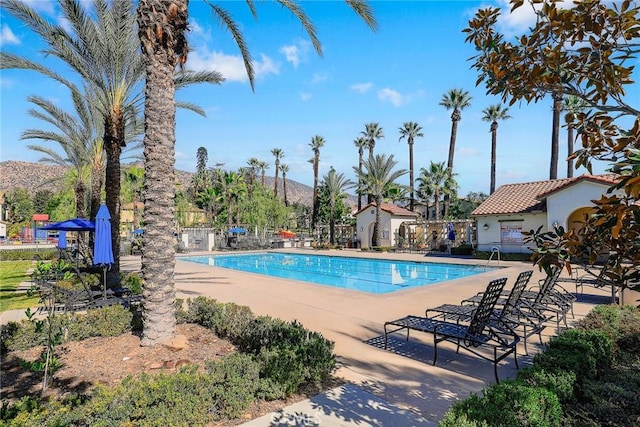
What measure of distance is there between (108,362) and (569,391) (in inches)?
237

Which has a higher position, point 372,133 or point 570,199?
point 372,133

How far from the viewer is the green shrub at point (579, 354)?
4184 millimetres

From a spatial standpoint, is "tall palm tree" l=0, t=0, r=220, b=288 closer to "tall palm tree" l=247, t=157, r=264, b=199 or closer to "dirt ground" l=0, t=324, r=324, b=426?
"dirt ground" l=0, t=324, r=324, b=426

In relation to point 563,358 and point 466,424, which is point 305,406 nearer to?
point 466,424

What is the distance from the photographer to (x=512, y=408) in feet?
10.2

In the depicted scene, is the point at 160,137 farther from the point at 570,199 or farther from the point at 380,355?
the point at 570,199

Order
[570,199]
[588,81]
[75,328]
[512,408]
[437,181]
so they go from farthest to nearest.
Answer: [437,181], [570,199], [75,328], [512,408], [588,81]

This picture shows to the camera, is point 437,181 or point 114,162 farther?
point 437,181

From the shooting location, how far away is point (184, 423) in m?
3.53

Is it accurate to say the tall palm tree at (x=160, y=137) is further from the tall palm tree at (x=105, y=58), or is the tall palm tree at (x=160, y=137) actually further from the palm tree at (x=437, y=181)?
the palm tree at (x=437, y=181)

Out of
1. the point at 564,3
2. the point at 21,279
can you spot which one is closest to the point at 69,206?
the point at 21,279

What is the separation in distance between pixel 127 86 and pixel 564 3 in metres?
13.2

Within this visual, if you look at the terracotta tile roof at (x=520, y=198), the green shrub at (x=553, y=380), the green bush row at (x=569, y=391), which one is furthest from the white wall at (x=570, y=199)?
the green shrub at (x=553, y=380)

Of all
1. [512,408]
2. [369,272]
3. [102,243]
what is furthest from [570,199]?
[102,243]
